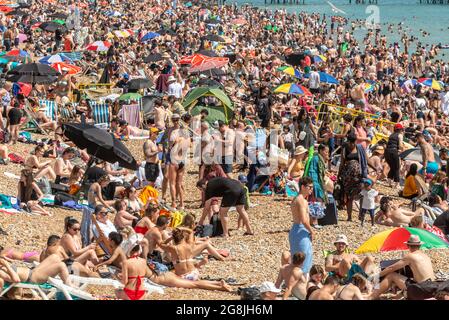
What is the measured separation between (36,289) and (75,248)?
120cm

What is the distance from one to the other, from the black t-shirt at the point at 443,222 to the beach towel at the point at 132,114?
8.29m

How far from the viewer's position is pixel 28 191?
12266 millimetres

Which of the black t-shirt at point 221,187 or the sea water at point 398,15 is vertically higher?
the black t-shirt at point 221,187

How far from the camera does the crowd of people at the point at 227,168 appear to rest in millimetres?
9195

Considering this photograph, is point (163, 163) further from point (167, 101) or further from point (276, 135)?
point (167, 101)

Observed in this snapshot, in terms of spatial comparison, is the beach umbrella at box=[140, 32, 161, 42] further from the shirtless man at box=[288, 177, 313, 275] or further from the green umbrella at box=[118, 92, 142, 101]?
the shirtless man at box=[288, 177, 313, 275]

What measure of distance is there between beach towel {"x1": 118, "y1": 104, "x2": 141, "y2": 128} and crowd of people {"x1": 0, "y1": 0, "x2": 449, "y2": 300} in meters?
0.19

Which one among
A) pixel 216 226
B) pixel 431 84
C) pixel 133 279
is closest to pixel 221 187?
pixel 216 226

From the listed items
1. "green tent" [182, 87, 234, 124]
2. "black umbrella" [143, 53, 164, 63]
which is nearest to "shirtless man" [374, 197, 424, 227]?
"green tent" [182, 87, 234, 124]

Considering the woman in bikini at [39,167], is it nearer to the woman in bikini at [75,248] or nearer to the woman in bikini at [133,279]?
the woman in bikini at [75,248]

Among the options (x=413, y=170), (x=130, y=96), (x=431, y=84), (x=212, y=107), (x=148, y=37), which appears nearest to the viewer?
(x=413, y=170)

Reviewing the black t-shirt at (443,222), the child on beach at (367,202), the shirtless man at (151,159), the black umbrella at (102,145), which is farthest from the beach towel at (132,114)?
the black t-shirt at (443,222)

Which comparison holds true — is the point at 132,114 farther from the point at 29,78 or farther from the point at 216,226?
the point at 216,226
